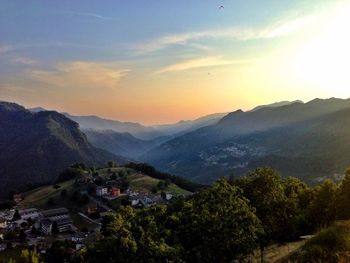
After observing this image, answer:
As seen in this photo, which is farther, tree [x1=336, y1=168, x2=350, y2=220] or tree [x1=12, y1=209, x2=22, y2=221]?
tree [x1=12, y1=209, x2=22, y2=221]

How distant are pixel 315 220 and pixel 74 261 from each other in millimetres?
22933

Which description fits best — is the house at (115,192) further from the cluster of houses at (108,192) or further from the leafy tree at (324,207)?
the leafy tree at (324,207)

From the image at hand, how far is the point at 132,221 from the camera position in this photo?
30.0m

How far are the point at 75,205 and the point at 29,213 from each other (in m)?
14.0

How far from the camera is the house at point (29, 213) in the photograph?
120 metres

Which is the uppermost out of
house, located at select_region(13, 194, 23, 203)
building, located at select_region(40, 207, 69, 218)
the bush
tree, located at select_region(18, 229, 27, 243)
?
the bush

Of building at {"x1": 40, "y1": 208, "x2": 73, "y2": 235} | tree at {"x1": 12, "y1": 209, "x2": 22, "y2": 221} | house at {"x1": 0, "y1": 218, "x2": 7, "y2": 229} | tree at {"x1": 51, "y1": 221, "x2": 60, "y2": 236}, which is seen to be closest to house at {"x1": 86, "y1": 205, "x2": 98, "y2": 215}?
building at {"x1": 40, "y1": 208, "x2": 73, "y2": 235}

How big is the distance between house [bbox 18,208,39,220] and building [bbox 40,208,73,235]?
5.99m

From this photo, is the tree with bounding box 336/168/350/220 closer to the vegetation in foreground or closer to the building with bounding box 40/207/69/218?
the vegetation in foreground

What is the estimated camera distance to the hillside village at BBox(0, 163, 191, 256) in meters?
98.5

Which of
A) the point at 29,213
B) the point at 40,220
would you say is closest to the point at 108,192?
the point at 29,213

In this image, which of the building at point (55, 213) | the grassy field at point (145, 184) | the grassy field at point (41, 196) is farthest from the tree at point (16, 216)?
the grassy field at point (145, 184)

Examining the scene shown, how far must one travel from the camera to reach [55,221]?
107 m

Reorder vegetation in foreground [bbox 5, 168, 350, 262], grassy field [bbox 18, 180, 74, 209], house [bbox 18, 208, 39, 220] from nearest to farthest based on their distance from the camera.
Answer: vegetation in foreground [bbox 5, 168, 350, 262], house [bbox 18, 208, 39, 220], grassy field [bbox 18, 180, 74, 209]
